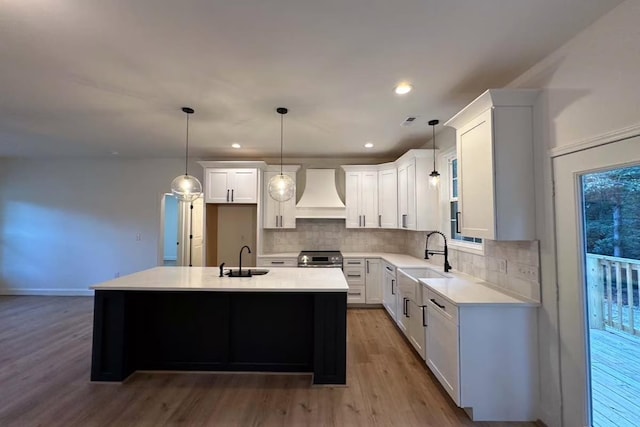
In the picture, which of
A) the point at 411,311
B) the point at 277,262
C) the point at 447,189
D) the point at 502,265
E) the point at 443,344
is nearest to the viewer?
the point at 443,344

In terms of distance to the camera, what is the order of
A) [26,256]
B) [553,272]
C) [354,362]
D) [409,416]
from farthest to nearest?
[26,256]
[354,362]
[409,416]
[553,272]

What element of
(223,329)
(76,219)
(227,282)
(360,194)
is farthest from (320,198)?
(76,219)

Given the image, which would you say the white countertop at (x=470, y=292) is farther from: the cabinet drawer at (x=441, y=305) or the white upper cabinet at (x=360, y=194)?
the white upper cabinet at (x=360, y=194)

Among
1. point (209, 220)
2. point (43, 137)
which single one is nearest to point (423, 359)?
point (209, 220)

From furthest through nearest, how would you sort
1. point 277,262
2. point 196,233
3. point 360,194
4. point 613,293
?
1. point 196,233
2. point 360,194
3. point 277,262
4. point 613,293

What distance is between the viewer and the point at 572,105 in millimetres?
1894

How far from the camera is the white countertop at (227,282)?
252 centimetres

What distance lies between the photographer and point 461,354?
2152mm

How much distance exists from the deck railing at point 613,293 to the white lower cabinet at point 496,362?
0.43 meters

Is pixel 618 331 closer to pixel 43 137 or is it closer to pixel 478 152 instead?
pixel 478 152

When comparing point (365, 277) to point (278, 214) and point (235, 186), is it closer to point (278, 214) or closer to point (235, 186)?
point (278, 214)

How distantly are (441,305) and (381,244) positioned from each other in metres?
3.04

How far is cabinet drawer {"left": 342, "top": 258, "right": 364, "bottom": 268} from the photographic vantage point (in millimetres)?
4812

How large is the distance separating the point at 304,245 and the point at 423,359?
3.01 m
